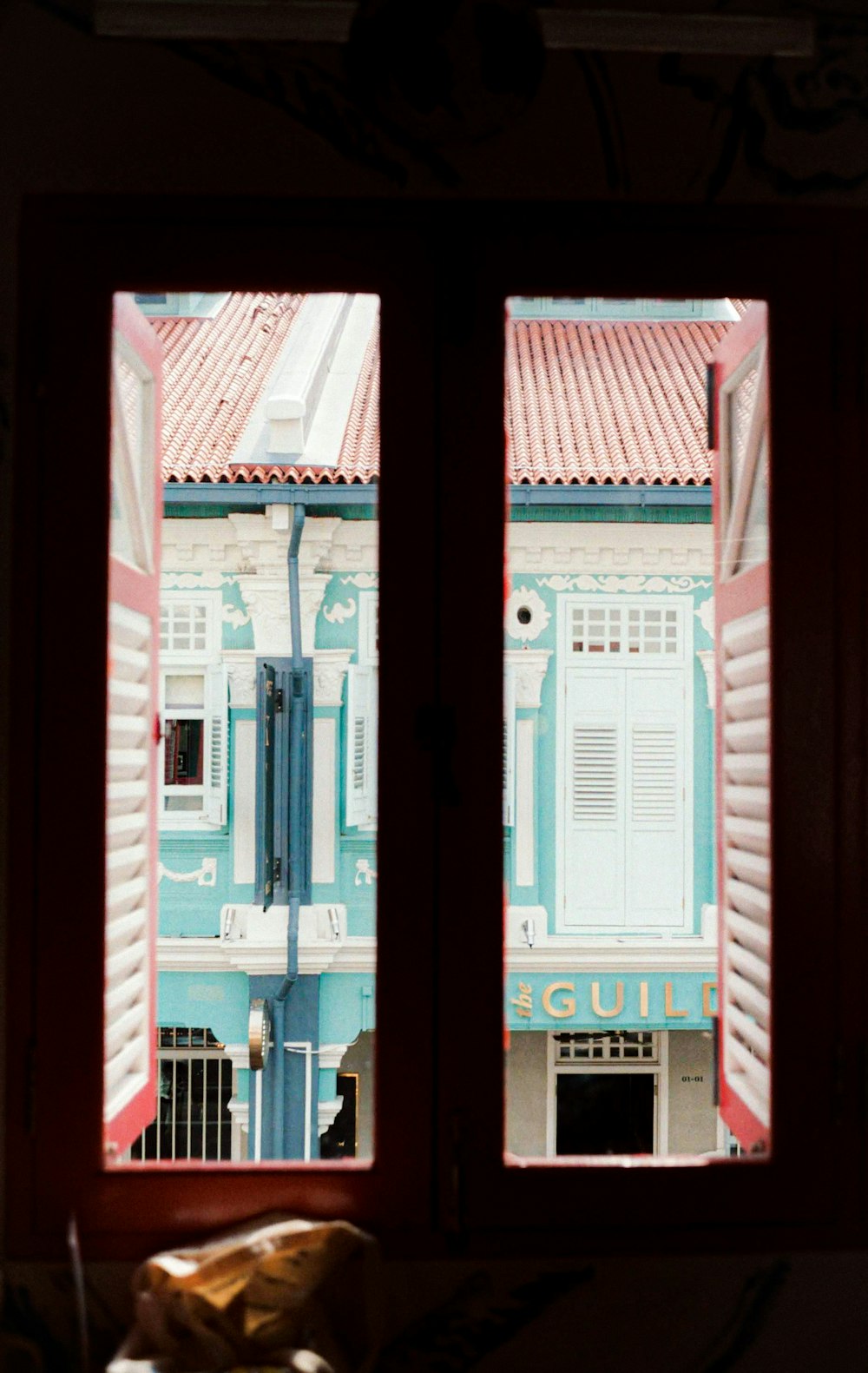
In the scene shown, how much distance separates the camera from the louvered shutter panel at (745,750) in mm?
1241

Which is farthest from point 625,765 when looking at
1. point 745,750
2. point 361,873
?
point 745,750

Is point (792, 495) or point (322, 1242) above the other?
point (792, 495)

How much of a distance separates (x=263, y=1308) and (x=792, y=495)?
889 millimetres

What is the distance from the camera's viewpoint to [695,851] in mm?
6020

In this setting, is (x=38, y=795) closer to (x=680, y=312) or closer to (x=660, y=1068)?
(x=680, y=312)

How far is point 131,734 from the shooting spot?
1.36 metres

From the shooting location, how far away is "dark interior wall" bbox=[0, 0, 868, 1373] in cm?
113

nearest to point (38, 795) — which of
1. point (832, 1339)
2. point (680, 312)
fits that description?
point (832, 1339)

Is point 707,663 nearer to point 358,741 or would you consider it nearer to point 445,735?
point 358,741

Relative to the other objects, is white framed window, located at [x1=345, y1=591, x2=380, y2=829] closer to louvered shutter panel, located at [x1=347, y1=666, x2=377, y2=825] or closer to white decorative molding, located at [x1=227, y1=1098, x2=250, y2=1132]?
louvered shutter panel, located at [x1=347, y1=666, x2=377, y2=825]

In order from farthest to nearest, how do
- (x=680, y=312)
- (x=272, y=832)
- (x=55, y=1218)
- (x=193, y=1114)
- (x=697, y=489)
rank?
1. (x=193, y=1114)
2. (x=272, y=832)
3. (x=697, y=489)
4. (x=680, y=312)
5. (x=55, y=1218)

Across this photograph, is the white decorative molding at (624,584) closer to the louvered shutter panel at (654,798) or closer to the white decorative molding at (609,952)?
the louvered shutter panel at (654,798)

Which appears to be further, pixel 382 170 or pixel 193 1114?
pixel 193 1114

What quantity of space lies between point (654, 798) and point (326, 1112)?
7.31 ft
